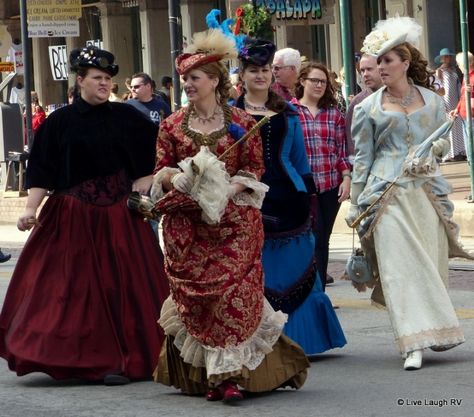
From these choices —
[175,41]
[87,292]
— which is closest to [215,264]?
[87,292]

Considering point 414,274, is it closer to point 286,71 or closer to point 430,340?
point 430,340

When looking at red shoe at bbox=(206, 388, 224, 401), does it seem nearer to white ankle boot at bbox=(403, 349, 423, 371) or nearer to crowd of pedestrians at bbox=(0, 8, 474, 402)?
crowd of pedestrians at bbox=(0, 8, 474, 402)

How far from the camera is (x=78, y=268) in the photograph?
903cm

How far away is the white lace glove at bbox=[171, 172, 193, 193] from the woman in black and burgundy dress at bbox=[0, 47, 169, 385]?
1218 mm

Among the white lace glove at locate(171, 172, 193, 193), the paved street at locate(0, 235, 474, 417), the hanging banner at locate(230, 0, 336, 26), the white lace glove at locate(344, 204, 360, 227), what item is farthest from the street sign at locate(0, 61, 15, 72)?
the white lace glove at locate(171, 172, 193, 193)

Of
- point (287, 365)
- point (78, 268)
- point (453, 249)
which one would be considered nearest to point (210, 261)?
point (287, 365)

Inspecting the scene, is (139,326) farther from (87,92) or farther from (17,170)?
(17,170)

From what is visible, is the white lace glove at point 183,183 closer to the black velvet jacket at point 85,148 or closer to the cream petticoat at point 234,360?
the cream petticoat at point 234,360

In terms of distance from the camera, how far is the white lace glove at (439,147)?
8961 millimetres

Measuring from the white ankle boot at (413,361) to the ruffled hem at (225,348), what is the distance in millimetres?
981

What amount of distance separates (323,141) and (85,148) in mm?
2566

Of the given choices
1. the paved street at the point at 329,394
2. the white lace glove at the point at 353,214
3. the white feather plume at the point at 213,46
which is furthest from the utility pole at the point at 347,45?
the white feather plume at the point at 213,46

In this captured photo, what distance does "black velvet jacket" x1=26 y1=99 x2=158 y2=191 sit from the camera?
9.07m

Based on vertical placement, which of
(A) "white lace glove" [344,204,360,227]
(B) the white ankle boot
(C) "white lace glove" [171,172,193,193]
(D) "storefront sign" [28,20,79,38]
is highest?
(D) "storefront sign" [28,20,79,38]
